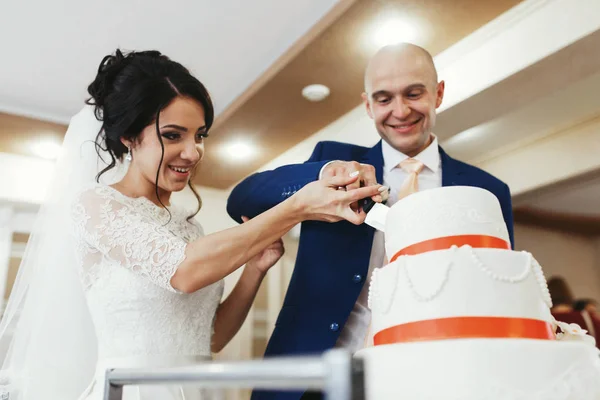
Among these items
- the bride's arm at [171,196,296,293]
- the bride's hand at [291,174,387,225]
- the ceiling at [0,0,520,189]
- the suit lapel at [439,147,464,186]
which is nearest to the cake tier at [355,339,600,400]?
the bride's hand at [291,174,387,225]

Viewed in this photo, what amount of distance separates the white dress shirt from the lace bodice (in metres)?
0.49

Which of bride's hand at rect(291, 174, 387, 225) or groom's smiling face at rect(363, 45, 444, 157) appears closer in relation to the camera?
bride's hand at rect(291, 174, 387, 225)

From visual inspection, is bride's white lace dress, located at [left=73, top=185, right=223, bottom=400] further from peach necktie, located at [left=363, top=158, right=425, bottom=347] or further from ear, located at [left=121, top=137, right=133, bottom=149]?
peach necktie, located at [left=363, top=158, right=425, bottom=347]

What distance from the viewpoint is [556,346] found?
721mm

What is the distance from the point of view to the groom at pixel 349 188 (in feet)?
4.68

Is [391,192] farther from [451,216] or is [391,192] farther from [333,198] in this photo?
[451,216]

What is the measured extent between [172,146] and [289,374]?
1.24m

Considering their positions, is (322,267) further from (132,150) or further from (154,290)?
(132,150)

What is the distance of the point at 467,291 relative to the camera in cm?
80

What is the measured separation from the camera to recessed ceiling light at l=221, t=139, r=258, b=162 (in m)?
4.57

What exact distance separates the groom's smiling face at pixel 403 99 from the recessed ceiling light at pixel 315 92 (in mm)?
1964

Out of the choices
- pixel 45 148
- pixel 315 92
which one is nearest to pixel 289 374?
pixel 315 92

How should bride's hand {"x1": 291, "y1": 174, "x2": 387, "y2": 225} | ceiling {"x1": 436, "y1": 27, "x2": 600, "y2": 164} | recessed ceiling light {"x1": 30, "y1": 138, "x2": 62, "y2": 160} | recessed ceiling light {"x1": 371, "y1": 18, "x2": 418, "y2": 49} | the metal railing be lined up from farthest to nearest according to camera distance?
recessed ceiling light {"x1": 30, "y1": 138, "x2": 62, "y2": 160}, recessed ceiling light {"x1": 371, "y1": 18, "x2": 418, "y2": 49}, ceiling {"x1": 436, "y1": 27, "x2": 600, "y2": 164}, bride's hand {"x1": 291, "y1": 174, "x2": 387, "y2": 225}, the metal railing

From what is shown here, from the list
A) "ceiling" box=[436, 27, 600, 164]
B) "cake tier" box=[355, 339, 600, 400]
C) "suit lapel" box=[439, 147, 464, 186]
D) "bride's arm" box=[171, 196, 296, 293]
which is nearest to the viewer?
"cake tier" box=[355, 339, 600, 400]
